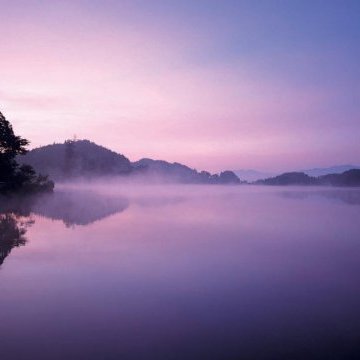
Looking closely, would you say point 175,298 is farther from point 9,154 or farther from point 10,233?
point 9,154

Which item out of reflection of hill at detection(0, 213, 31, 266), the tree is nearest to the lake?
reflection of hill at detection(0, 213, 31, 266)

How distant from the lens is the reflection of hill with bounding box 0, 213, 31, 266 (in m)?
17.5

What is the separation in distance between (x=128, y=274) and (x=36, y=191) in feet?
177

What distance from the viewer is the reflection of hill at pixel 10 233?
17.5 metres

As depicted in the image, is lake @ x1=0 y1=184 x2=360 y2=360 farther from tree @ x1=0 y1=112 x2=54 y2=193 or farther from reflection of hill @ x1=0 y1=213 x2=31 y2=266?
tree @ x1=0 y1=112 x2=54 y2=193

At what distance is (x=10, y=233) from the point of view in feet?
71.0

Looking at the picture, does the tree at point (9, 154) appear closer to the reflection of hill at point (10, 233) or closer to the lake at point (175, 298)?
the reflection of hill at point (10, 233)

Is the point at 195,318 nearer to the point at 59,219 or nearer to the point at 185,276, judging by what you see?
the point at 185,276

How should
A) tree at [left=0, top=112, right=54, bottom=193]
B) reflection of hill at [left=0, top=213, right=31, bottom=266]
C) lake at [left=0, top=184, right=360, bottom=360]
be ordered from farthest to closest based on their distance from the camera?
Result: tree at [left=0, top=112, right=54, bottom=193] → reflection of hill at [left=0, top=213, right=31, bottom=266] → lake at [left=0, top=184, right=360, bottom=360]

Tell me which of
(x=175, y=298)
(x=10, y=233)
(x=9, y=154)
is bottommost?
(x=175, y=298)

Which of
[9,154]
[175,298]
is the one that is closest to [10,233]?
[175,298]

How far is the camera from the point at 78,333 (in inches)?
339

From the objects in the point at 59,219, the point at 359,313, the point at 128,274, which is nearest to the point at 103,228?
the point at 59,219

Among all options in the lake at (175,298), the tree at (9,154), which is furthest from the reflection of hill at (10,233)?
the tree at (9,154)
